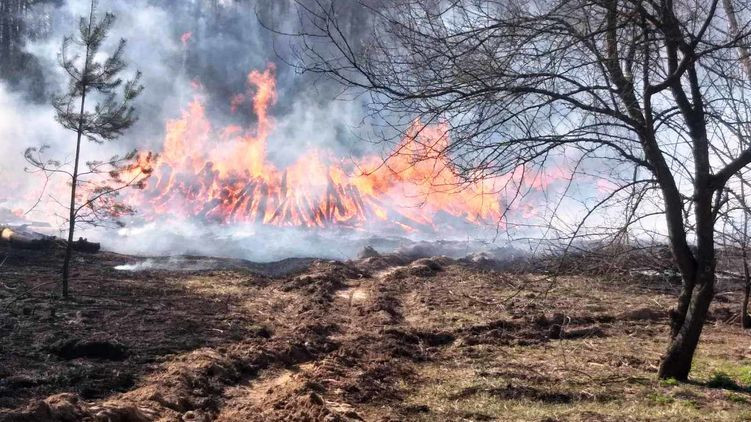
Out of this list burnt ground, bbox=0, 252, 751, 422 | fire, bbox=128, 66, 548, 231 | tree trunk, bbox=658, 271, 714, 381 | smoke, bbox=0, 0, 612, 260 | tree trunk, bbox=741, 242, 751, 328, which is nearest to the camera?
burnt ground, bbox=0, 252, 751, 422

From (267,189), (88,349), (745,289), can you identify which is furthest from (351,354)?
(267,189)

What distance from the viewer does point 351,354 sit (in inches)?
323

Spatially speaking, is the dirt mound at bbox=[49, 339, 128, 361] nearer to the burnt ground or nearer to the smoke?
the burnt ground

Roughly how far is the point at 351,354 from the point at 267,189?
95.2 ft

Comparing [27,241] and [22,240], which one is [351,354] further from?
[22,240]

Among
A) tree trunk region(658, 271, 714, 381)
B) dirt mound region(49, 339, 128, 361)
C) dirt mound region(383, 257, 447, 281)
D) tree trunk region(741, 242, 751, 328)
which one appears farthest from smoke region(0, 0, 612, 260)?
tree trunk region(658, 271, 714, 381)

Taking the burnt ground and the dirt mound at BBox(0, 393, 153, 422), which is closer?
the dirt mound at BBox(0, 393, 153, 422)

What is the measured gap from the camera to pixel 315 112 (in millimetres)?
42031

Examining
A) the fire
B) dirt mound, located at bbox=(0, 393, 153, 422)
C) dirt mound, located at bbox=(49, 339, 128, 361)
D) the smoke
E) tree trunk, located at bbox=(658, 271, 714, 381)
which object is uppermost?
the smoke

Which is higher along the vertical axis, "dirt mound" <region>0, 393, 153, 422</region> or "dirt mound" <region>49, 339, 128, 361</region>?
"dirt mound" <region>0, 393, 153, 422</region>

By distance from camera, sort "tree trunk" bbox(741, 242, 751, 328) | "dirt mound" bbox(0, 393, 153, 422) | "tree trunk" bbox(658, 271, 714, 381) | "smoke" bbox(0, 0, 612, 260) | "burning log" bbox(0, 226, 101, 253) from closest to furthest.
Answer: "dirt mound" bbox(0, 393, 153, 422) → "tree trunk" bbox(658, 271, 714, 381) → "tree trunk" bbox(741, 242, 751, 328) → "burning log" bbox(0, 226, 101, 253) → "smoke" bbox(0, 0, 612, 260)

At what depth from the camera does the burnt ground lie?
18.6 ft

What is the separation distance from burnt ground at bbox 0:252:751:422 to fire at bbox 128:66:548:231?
19.4m

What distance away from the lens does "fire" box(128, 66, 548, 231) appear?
1361 inches
